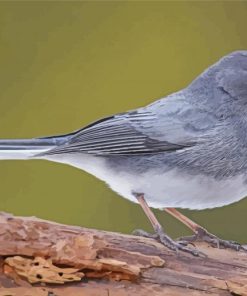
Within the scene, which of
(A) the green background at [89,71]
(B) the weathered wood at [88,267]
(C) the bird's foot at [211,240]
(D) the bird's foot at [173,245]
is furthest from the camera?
(A) the green background at [89,71]

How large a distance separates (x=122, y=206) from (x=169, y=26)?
54cm

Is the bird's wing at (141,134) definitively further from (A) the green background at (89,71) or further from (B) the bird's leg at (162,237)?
(A) the green background at (89,71)

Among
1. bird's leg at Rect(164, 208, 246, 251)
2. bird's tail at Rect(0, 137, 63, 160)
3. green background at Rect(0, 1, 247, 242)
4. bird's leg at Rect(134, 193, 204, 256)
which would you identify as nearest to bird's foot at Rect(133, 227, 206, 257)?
bird's leg at Rect(134, 193, 204, 256)

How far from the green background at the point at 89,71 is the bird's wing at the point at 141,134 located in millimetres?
409

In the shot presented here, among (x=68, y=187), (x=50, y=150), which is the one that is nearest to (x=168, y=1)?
(x=68, y=187)

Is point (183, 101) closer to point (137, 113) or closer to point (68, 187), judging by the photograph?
point (137, 113)

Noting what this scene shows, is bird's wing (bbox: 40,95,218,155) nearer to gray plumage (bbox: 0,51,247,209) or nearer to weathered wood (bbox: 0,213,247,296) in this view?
gray plumage (bbox: 0,51,247,209)

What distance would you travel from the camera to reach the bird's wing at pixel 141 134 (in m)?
1.26

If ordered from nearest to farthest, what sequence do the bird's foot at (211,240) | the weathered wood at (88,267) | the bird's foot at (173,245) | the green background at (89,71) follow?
the weathered wood at (88,267) → the bird's foot at (173,245) → the bird's foot at (211,240) → the green background at (89,71)

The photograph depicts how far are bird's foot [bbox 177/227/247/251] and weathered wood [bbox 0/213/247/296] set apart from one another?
15 cm

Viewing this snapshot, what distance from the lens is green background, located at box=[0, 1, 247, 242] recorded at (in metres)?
1.68

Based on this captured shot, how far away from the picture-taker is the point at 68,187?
1.71 metres

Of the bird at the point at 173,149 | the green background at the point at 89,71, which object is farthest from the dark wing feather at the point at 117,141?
the green background at the point at 89,71

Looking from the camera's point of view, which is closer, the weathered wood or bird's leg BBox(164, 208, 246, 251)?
the weathered wood
